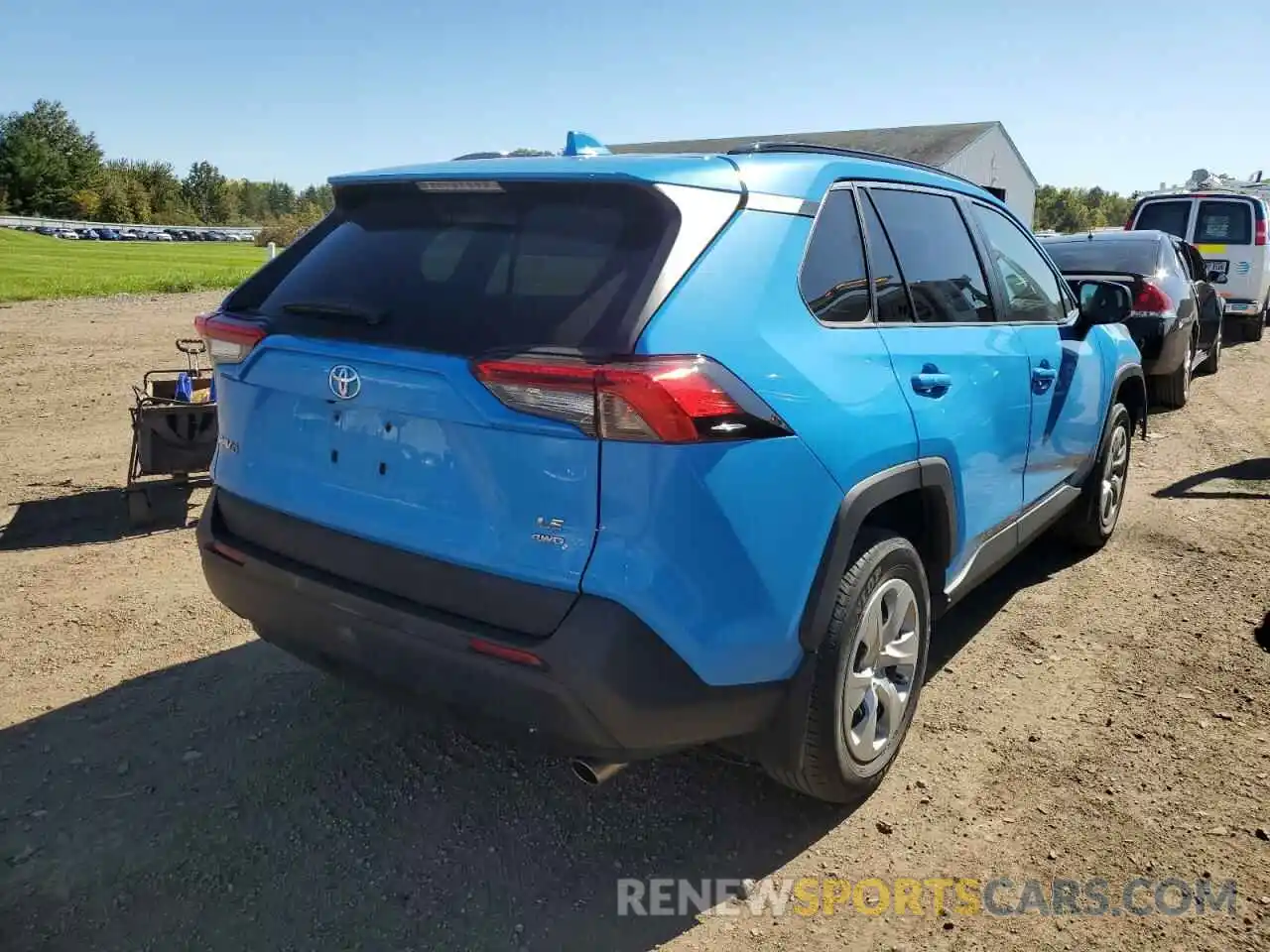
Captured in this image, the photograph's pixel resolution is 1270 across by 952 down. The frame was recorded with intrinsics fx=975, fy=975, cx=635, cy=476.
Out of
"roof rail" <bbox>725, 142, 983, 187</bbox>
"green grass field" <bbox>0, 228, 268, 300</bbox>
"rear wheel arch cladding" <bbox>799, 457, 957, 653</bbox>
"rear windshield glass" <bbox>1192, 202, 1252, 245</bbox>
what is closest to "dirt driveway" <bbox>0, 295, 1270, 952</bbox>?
"rear wheel arch cladding" <bbox>799, 457, 957, 653</bbox>

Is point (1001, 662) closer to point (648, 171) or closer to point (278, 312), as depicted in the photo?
point (648, 171)

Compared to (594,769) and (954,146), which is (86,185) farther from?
(594,769)

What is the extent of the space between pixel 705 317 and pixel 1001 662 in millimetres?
→ 2528

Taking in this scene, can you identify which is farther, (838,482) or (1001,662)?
(1001,662)

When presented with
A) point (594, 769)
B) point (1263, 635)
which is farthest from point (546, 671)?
point (1263, 635)

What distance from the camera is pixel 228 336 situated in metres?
2.85

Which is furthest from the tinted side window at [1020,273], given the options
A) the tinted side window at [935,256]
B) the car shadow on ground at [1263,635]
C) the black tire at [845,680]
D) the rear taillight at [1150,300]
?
the rear taillight at [1150,300]

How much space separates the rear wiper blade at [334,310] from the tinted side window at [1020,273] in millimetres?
2572

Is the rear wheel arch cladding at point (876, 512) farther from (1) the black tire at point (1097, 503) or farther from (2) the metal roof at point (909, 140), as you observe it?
(2) the metal roof at point (909, 140)

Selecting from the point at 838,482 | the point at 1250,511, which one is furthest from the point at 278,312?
the point at 1250,511

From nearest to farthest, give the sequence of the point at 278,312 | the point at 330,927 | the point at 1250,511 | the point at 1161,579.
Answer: the point at 330,927 → the point at 278,312 → the point at 1161,579 → the point at 1250,511

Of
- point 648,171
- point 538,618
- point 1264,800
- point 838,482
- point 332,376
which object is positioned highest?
point 648,171

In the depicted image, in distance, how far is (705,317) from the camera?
2.29 m

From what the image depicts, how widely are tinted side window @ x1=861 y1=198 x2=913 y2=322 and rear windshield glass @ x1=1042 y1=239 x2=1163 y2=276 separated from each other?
21.7ft
